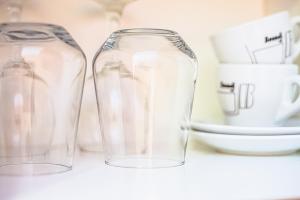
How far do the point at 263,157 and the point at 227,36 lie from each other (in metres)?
0.21

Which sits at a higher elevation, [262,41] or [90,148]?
[262,41]

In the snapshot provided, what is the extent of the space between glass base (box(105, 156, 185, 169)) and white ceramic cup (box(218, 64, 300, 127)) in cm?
17

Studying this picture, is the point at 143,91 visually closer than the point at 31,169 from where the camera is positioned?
No

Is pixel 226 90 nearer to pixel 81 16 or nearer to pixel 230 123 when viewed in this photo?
pixel 230 123

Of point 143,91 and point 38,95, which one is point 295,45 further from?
point 38,95

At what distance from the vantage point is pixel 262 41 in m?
0.81

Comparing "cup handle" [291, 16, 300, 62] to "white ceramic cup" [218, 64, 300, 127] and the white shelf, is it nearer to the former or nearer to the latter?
"white ceramic cup" [218, 64, 300, 127]

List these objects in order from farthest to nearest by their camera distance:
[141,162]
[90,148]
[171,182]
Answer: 1. [90,148]
2. [141,162]
3. [171,182]

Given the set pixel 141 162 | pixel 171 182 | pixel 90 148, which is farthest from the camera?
pixel 90 148

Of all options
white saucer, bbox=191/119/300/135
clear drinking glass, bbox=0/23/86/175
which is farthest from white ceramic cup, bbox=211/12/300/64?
clear drinking glass, bbox=0/23/86/175

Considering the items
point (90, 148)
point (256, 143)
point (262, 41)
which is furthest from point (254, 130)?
point (90, 148)

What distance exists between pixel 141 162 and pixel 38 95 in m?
0.20

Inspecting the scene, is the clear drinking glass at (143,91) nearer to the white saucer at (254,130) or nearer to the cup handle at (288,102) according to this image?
the white saucer at (254,130)

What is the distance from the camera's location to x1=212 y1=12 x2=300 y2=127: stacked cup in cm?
80
